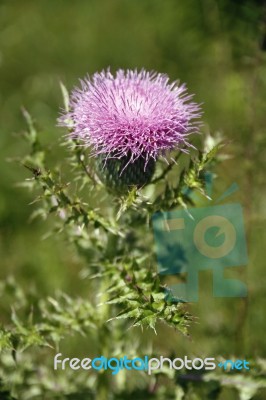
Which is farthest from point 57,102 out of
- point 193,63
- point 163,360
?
point 163,360

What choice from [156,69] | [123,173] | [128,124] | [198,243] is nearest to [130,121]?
[128,124]

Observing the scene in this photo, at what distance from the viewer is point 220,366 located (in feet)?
8.61

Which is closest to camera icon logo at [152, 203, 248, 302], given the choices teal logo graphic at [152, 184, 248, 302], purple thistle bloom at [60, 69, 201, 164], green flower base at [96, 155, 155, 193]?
teal logo graphic at [152, 184, 248, 302]

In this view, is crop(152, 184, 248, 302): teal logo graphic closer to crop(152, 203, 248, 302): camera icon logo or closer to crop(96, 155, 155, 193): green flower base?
crop(152, 203, 248, 302): camera icon logo

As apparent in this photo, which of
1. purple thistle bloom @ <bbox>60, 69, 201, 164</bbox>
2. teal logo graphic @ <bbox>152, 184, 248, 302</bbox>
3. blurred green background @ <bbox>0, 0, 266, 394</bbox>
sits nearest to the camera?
purple thistle bloom @ <bbox>60, 69, 201, 164</bbox>

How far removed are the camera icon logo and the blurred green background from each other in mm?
331

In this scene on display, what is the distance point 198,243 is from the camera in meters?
2.91

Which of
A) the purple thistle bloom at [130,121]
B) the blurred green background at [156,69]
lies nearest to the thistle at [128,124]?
the purple thistle bloom at [130,121]

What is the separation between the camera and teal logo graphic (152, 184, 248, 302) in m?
2.77

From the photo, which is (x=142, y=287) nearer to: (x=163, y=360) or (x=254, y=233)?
(x=163, y=360)

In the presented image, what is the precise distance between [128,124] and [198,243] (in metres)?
0.86

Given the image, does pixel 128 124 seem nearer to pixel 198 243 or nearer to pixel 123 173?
pixel 123 173

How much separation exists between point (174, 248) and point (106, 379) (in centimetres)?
73

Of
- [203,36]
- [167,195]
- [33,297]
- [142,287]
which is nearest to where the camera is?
[142,287]
